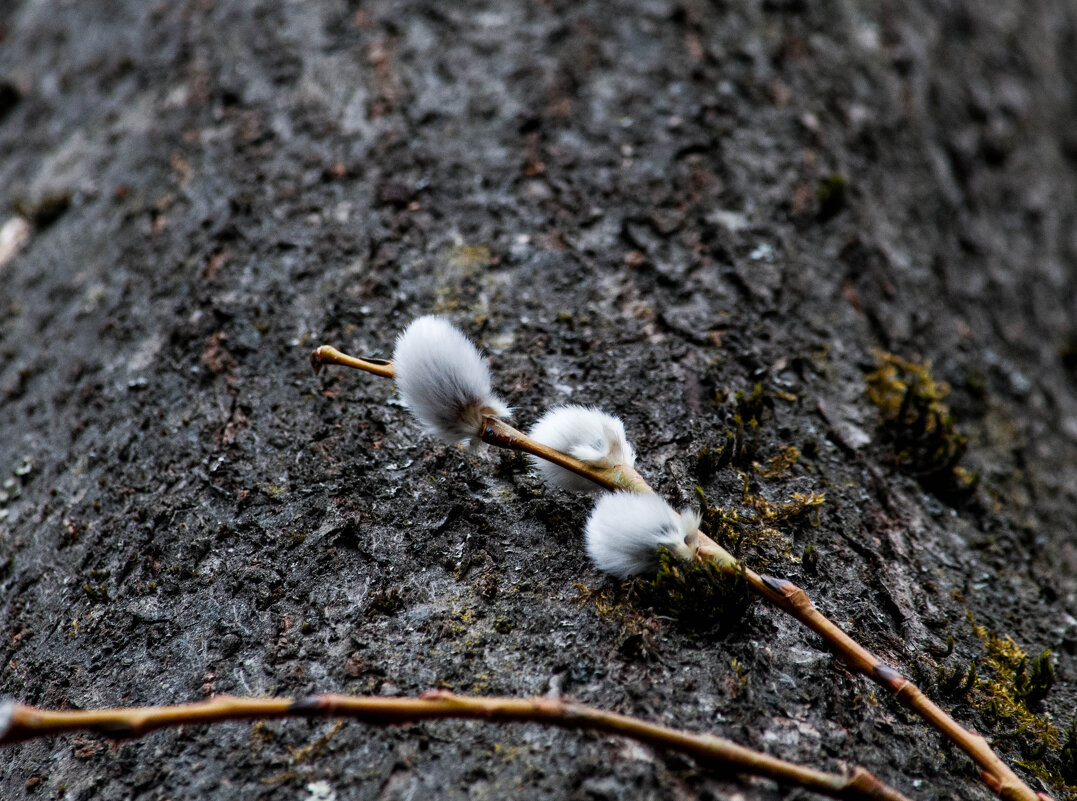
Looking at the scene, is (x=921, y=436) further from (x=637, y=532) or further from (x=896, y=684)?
(x=637, y=532)

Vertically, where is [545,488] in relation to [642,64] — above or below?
below

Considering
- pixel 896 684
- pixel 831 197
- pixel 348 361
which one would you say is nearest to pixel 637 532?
pixel 896 684

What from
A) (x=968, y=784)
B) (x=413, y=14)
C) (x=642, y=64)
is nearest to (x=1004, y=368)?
(x=642, y=64)

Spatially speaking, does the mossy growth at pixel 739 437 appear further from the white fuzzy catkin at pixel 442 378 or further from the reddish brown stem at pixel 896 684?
the white fuzzy catkin at pixel 442 378

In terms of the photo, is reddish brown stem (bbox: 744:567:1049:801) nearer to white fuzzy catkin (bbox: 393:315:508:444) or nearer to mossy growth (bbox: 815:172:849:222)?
white fuzzy catkin (bbox: 393:315:508:444)

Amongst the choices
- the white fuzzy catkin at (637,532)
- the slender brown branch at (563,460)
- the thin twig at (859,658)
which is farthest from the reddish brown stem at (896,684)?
the slender brown branch at (563,460)

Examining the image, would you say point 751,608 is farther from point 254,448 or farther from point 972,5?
point 972,5
